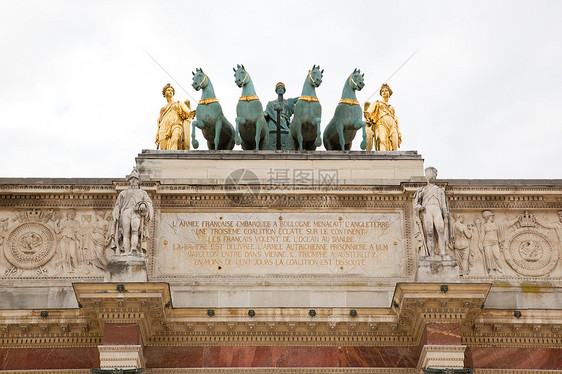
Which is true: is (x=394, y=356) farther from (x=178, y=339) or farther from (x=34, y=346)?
(x=34, y=346)

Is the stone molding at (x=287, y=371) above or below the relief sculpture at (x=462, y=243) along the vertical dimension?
below

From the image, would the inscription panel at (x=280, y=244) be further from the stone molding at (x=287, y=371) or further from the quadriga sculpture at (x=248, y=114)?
→ the quadriga sculpture at (x=248, y=114)

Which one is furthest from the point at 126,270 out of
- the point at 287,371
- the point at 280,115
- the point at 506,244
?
the point at 506,244

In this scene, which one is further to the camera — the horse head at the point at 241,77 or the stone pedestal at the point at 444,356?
the horse head at the point at 241,77

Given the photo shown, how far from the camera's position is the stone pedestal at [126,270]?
25203 millimetres

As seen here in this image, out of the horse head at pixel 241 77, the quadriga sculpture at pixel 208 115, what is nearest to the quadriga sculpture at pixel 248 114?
the horse head at pixel 241 77

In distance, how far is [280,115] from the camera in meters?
31.4

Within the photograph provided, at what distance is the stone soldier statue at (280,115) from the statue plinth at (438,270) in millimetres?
6716

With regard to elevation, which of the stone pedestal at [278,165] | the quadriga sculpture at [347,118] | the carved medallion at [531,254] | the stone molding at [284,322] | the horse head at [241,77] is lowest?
the stone molding at [284,322]

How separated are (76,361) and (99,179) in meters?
4.25

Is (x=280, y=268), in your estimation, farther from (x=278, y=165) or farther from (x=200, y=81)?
(x=200, y=81)

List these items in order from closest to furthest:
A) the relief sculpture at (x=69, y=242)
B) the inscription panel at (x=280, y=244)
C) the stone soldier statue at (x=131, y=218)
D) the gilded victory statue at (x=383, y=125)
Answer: the stone soldier statue at (x=131, y=218)
the inscription panel at (x=280, y=244)
the relief sculpture at (x=69, y=242)
the gilded victory statue at (x=383, y=125)

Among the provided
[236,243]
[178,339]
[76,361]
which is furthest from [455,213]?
[76,361]

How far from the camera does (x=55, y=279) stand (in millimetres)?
26781
